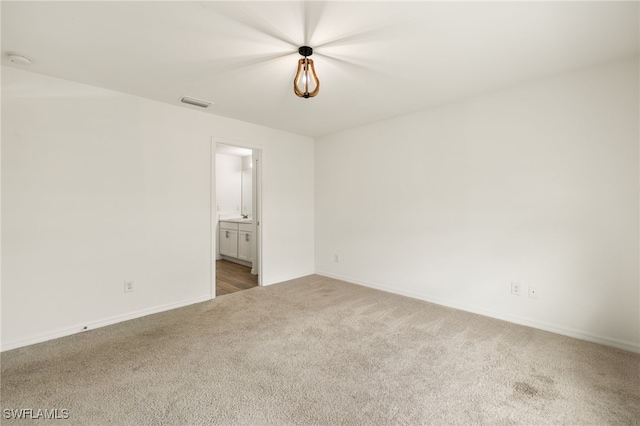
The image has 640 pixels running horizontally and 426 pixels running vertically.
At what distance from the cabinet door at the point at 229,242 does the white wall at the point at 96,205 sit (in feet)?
7.00

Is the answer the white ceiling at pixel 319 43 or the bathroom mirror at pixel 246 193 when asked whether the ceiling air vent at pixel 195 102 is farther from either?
the bathroom mirror at pixel 246 193

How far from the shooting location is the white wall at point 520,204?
2.26 meters

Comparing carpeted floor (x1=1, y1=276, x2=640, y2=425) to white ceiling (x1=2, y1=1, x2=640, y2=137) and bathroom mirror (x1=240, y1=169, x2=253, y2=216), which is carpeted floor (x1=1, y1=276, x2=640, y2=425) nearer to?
white ceiling (x1=2, y1=1, x2=640, y2=137)

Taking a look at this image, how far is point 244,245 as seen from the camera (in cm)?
539

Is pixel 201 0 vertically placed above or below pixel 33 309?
above

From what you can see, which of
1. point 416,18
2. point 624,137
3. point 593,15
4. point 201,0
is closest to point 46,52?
point 201,0

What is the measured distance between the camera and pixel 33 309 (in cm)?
238

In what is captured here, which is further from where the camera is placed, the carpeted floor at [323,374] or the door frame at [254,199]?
the door frame at [254,199]

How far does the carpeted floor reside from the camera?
155 centimetres

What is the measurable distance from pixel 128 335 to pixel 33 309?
787 mm

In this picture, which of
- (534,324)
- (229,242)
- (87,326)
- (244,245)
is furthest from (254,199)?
(534,324)

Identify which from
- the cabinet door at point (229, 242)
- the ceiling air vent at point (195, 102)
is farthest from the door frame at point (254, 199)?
the cabinet door at point (229, 242)

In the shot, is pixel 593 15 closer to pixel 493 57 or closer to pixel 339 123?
pixel 493 57

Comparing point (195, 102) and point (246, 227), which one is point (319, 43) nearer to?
point (195, 102)
